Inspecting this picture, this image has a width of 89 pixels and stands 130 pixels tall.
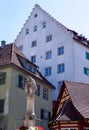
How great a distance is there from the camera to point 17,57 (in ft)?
111

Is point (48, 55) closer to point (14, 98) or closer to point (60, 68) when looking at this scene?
point (60, 68)

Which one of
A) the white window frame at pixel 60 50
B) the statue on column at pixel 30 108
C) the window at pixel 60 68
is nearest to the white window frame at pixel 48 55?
the white window frame at pixel 60 50

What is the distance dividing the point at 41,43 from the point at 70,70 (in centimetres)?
747

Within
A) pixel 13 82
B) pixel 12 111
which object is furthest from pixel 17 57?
pixel 12 111

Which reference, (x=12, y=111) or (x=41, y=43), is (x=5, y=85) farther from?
(x=41, y=43)

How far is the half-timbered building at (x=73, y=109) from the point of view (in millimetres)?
24844

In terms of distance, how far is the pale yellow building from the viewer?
2931 cm

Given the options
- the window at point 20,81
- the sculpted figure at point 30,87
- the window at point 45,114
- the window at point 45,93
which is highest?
the window at point 20,81

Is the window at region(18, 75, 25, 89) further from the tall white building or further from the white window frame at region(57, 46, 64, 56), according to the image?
the white window frame at region(57, 46, 64, 56)

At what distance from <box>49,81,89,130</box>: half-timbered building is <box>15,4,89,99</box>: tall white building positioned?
364 inches

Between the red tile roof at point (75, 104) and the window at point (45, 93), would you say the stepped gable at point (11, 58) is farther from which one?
the red tile roof at point (75, 104)

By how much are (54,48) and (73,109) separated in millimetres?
17150

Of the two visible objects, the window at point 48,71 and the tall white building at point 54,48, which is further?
the window at point 48,71

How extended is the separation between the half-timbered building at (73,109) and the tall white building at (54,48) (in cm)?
926
